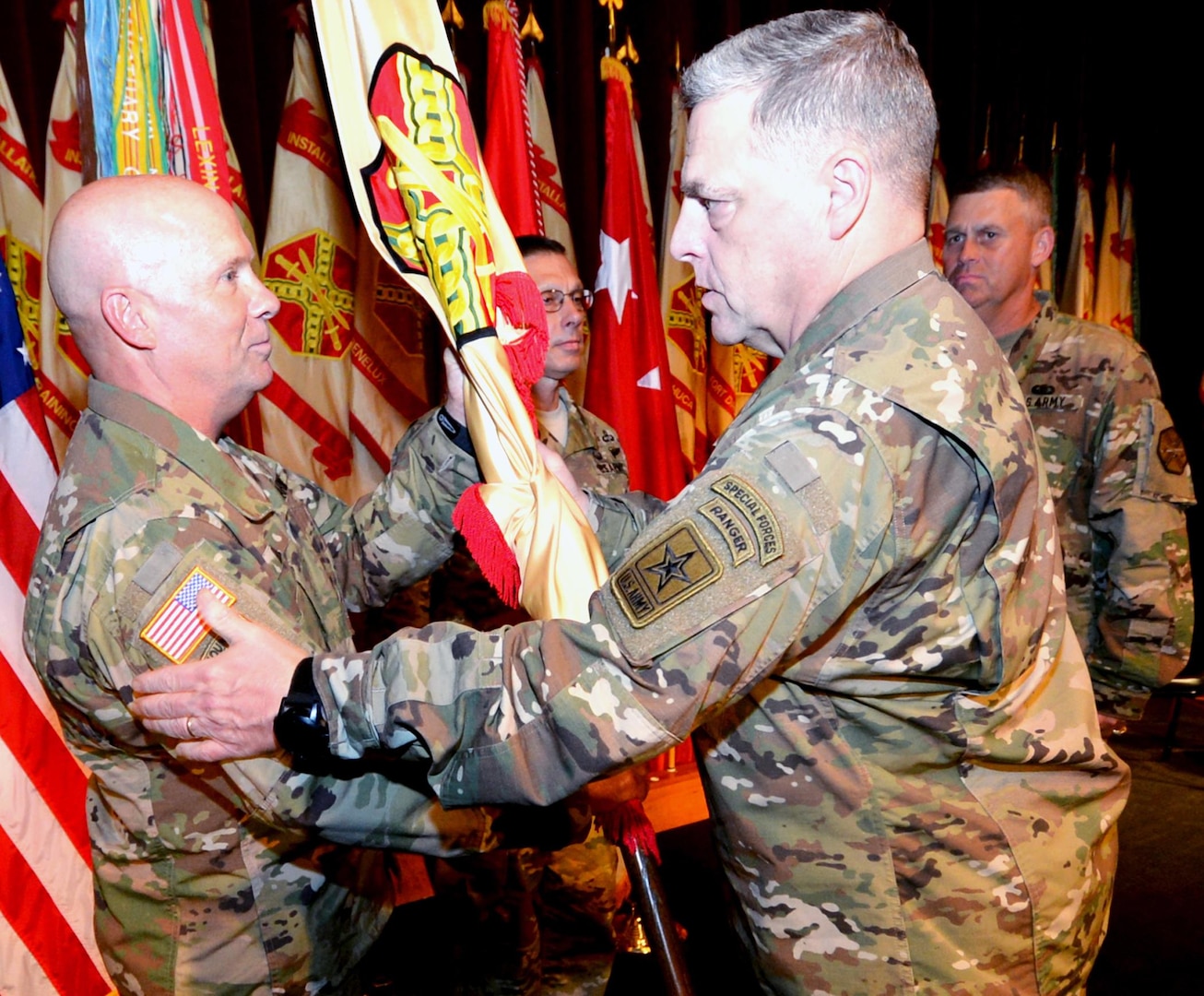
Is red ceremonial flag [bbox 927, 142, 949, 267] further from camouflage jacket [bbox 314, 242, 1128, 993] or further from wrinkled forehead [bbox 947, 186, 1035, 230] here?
camouflage jacket [bbox 314, 242, 1128, 993]

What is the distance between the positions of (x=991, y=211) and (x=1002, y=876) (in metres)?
2.20

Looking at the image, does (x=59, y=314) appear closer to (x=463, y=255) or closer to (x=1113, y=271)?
(x=463, y=255)

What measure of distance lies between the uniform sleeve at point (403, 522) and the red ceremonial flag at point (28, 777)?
83 centimetres

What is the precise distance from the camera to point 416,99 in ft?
4.31

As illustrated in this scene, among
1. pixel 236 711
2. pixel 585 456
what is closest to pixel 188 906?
pixel 236 711

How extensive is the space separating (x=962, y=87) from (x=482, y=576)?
12.9ft

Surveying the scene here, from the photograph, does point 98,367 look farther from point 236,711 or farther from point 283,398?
point 283,398

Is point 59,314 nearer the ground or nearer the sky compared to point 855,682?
nearer the sky

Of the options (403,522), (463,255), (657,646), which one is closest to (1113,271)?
(403,522)

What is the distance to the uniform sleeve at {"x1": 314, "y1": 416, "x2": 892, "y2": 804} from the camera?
32.4 inches

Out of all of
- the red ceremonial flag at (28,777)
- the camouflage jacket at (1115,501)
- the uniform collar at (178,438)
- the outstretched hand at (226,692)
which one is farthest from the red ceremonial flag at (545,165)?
the outstretched hand at (226,692)

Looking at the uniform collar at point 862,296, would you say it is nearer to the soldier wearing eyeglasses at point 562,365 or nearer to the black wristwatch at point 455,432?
the black wristwatch at point 455,432

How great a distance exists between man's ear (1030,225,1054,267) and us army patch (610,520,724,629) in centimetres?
234

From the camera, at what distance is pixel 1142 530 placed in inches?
94.7
